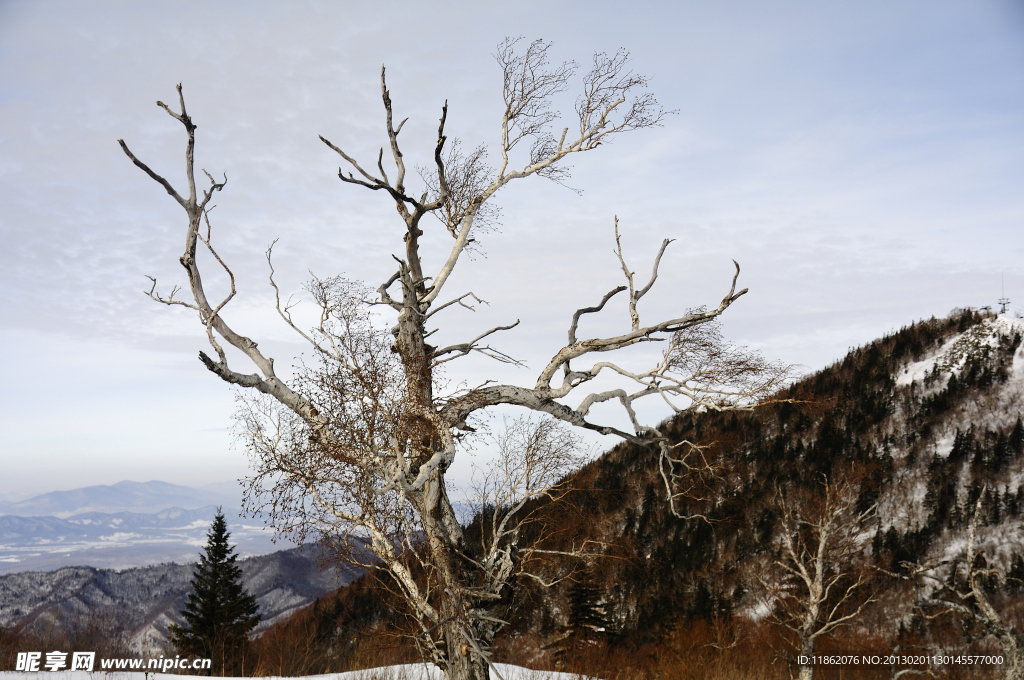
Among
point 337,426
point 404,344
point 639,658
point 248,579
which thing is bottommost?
point 248,579

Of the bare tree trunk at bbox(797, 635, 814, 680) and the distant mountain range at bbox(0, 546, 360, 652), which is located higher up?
the bare tree trunk at bbox(797, 635, 814, 680)

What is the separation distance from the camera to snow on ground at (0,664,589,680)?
7844 mm

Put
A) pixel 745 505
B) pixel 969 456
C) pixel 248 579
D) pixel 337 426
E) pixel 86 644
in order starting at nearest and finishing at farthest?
pixel 337 426
pixel 86 644
pixel 969 456
pixel 745 505
pixel 248 579

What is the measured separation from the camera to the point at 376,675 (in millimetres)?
9406

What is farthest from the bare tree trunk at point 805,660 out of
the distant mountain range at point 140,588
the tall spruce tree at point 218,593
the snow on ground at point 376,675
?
the distant mountain range at point 140,588

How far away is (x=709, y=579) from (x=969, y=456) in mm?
14145

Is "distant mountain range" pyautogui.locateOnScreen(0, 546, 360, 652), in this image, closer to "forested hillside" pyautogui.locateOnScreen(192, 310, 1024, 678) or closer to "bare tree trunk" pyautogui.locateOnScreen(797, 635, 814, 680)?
"forested hillside" pyautogui.locateOnScreen(192, 310, 1024, 678)

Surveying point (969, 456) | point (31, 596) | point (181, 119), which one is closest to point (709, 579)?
point (969, 456)

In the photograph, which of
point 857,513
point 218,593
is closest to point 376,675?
point 218,593

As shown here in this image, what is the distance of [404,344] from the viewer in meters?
7.97

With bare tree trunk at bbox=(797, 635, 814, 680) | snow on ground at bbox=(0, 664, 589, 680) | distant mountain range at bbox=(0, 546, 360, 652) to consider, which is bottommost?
distant mountain range at bbox=(0, 546, 360, 652)

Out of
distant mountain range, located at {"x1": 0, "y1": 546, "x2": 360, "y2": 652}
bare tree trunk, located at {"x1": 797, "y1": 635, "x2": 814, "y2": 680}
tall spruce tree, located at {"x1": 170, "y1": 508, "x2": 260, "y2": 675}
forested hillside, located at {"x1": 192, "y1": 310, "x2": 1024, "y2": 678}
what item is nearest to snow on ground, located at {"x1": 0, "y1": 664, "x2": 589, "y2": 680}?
bare tree trunk, located at {"x1": 797, "y1": 635, "x2": 814, "y2": 680}

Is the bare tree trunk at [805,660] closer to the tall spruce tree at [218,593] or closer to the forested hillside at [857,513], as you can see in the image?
the forested hillside at [857,513]

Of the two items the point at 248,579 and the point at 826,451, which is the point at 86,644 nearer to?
the point at 826,451
